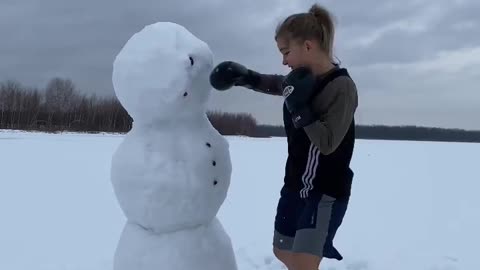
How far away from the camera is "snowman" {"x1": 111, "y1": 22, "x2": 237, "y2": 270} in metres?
2.15

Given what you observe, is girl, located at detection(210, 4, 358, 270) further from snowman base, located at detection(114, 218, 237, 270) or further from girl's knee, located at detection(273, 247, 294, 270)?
snowman base, located at detection(114, 218, 237, 270)

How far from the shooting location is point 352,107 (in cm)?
225

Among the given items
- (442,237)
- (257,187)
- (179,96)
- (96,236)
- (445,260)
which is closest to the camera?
(179,96)

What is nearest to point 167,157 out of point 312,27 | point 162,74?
point 162,74

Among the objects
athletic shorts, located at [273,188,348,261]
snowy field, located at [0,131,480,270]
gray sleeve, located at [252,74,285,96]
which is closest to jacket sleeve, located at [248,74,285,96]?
gray sleeve, located at [252,74,285,96]

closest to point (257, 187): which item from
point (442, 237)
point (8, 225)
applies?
point (442, 237)

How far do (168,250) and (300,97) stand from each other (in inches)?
32.5

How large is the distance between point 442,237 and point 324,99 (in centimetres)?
441

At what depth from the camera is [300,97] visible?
84.0 inches

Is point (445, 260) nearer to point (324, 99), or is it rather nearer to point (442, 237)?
point (442, 237)

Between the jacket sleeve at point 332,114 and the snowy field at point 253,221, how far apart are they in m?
2.55

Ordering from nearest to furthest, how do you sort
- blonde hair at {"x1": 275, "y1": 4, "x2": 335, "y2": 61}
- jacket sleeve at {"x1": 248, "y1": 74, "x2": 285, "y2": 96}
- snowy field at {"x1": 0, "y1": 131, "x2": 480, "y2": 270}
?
blonde hair at {"x1": 275, "y1": 4, "x2": 335, "y2": 61} → jacket sleeve at {"x1": 248, "y1": 74, "x2": 285, "y2": 96} → snowy field at {"x1": 0, "y1": 131, "x2": 480, "y2": 270}

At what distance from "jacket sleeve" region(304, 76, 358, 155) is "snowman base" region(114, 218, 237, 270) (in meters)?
0.64

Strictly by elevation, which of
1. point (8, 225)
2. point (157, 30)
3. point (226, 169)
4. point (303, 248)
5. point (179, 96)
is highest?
point (157, 30)
